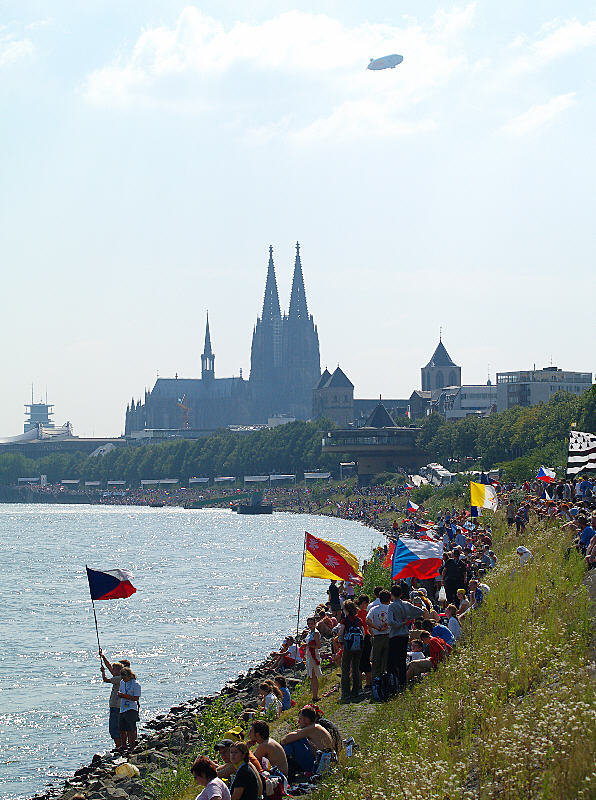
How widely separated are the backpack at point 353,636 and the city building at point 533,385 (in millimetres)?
147643

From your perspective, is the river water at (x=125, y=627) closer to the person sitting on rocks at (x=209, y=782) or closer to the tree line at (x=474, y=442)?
the person sitting on rocks at (x=209, y=782)

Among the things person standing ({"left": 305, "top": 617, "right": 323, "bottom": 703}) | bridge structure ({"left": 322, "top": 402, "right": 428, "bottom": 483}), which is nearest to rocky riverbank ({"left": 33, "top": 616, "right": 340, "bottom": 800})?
person standing ({"left": 305, "top": 617, "right": 323, "bottom": 703})

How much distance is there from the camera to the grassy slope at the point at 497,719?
431 inches

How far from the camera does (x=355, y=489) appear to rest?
143000 mm

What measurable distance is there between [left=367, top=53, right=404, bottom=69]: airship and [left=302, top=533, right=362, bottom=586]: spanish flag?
A: 5707 centimetres

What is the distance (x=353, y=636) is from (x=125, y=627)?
26.9m

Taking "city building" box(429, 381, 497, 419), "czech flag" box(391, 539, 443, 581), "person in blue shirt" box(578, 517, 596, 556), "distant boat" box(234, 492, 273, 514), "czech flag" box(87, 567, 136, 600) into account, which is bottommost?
"distant boat" box(234, 492, 273, 514)

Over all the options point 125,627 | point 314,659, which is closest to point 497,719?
point 314,659

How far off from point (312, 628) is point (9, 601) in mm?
35643

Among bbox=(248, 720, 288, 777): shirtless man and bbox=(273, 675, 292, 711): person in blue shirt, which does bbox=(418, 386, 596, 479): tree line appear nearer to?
bbox=(273, 675, 292, 711): person in blue shirt

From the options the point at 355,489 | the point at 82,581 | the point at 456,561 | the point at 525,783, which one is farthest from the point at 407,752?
the point at 355,489

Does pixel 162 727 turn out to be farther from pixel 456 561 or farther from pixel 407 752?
pixel 407 752

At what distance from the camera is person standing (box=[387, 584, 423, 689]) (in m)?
18.1

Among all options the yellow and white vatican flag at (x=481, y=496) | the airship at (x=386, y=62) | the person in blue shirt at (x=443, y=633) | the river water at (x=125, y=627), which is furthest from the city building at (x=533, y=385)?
the person in blue shirt at (x=443, y=633)
